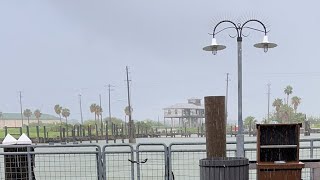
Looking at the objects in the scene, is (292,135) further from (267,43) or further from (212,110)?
(267,43)

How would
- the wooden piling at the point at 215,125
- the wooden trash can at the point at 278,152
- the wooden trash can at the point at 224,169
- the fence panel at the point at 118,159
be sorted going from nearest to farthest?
the wooden trash can at the point at 224,169
the wooden piling at the point at 215,125
the wooden trash can at the point at 278,152
the fence panel at the point at 118,159

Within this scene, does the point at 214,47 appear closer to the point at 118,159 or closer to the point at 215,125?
the point at 118,159

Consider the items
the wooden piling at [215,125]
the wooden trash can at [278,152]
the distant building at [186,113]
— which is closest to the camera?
the wooden piling at [215,125]

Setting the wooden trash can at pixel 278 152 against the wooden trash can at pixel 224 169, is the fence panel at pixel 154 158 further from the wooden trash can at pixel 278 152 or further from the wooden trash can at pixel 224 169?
the wooden trash can at pixel 224 169

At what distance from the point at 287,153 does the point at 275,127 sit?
1.54 ft

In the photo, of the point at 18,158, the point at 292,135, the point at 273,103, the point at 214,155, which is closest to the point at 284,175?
the point at 292,135

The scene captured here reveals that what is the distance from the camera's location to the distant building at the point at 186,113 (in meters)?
153

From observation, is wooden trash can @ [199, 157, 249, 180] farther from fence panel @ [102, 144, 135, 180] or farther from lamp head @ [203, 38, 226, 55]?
lamp head @ [203, 38, 226, 55]

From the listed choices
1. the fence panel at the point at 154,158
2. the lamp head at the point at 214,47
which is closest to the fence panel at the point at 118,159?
the fence panel at the point at 154,158

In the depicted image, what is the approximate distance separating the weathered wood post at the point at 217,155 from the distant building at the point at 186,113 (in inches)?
5714

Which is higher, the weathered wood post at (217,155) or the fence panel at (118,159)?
the weathered wood post at (217,155)

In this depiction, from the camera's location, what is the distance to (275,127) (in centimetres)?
628

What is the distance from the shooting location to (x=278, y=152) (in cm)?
644

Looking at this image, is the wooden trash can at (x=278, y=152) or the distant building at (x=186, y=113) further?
A: the distant building at (x=186, y=113)
